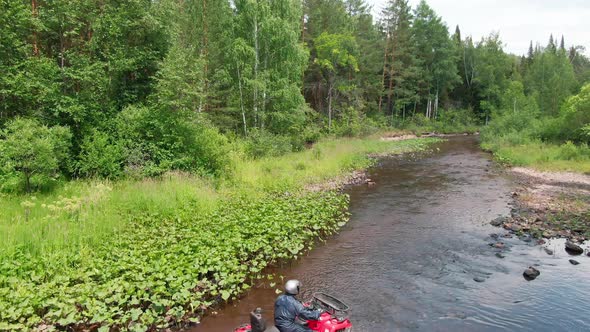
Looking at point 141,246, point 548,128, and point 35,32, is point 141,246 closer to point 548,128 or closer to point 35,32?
point 35,32

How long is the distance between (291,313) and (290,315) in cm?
4

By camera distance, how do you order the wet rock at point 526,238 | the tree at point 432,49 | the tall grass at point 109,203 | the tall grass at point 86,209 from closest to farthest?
1. the tall grass at point 86,209
2. the tall grass at point 109,203
3. the wet rock at point 526,238
4. the tree at point 432,49

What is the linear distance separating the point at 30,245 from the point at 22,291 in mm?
2075

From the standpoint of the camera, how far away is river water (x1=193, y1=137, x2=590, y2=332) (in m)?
8.28

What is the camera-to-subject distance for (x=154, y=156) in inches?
614

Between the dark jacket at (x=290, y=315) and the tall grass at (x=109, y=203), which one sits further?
the tall grass at (x=109, y=203)

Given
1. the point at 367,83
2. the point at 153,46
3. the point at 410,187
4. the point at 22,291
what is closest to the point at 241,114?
the point at 153,46

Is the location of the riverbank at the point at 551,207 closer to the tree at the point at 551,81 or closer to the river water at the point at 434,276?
the river water at the point at 434,276

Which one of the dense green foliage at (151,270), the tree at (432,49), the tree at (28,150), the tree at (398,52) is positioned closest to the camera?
the dense green foliage at (151,270)

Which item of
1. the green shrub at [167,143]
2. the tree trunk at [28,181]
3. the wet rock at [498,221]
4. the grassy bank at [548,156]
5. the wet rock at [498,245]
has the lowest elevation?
the wet rock at [498,245]

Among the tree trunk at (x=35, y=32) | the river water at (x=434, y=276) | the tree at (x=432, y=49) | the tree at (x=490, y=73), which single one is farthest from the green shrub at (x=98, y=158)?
the tree at (x=490, y=73)

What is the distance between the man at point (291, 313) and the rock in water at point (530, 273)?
7.41 metres

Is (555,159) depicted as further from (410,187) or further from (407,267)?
(407,267)

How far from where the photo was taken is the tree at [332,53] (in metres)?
37.8
